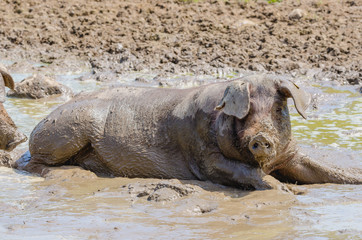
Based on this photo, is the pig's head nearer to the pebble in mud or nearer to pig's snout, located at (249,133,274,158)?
pig's snout, located at (249,133,274,158)

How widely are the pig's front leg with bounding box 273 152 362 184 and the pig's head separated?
1.13ft

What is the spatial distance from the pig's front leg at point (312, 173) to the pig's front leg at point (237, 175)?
1.19ft

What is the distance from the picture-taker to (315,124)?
34.9 feet

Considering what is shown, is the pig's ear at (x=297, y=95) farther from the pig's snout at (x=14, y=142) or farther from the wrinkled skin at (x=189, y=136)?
the pig's snout at (x=14, y=142)

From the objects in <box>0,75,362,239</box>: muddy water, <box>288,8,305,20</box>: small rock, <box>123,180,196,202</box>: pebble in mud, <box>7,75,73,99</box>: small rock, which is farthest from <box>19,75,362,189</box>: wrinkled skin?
<box>288,8,305,20</box>: small rock

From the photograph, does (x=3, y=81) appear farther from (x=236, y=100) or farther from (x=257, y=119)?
(x=257, y=119)

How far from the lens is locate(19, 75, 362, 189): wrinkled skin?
21.3ft

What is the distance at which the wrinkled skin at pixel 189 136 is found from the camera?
6.48 m

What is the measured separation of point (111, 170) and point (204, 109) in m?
1.41

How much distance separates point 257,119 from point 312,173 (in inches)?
44.0

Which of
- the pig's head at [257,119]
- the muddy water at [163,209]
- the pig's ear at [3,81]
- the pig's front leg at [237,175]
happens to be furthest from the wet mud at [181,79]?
the pig's ear at [3,81]

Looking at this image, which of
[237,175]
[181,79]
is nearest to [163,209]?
[237,175]

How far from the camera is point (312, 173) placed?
710 centimetres

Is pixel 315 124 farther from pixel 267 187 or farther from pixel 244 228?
pixel 244 228
